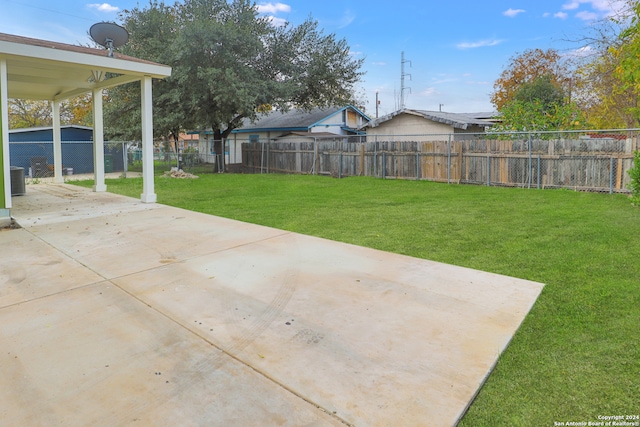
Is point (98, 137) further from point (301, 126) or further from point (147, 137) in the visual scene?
point (301, 126)

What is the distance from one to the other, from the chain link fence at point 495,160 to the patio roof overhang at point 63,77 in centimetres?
824

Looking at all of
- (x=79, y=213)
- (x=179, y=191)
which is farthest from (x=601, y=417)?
(x=179, y=191)

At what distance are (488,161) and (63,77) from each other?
11639 mm

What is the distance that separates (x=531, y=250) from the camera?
4.94m

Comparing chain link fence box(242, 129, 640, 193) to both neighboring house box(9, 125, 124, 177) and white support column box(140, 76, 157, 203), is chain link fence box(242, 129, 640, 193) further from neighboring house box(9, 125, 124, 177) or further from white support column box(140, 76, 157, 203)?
neighboring house box(9, 125, 124, 177)

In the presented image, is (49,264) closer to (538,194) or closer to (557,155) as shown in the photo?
(538,194)

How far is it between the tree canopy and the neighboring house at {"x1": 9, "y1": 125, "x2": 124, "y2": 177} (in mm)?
1476

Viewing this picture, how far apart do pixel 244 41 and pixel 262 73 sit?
2339 mm

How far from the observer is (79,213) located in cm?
778

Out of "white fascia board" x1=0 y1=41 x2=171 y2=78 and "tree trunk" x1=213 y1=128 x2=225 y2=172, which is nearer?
"white fascia board" x1=0 y1=41 x2=171 y2=78

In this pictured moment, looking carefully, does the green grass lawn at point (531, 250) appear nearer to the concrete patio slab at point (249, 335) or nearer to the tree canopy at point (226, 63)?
the concrete patio slab at point (249, 335)

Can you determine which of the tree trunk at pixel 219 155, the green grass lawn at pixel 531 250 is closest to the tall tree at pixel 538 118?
the green grass lawn at pixel 531 250

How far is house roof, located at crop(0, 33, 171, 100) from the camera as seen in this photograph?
23.1 feet

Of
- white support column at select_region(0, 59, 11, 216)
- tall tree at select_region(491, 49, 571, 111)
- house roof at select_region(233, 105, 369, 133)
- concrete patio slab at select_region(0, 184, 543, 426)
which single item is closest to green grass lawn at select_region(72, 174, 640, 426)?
concrete patio slab at select_region(0, 184, 543, 426)
